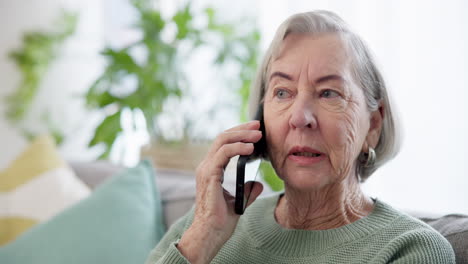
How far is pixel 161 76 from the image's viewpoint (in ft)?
10.1

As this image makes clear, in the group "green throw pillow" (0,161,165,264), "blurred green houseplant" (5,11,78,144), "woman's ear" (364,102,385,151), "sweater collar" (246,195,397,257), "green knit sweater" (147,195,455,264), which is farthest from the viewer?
"blurred green houseplant" (5,11,78,144)

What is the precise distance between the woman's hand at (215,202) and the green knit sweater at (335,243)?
5cm

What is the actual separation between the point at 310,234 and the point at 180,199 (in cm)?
63

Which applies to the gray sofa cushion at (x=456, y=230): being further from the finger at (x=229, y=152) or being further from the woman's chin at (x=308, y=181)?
→ the finger at (x=229, y=152)

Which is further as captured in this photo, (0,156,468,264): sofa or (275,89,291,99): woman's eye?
(0,156,468,264): sofa

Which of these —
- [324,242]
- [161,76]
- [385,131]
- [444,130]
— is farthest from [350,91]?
[161,76]

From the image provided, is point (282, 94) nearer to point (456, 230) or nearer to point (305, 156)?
point (305, 156)

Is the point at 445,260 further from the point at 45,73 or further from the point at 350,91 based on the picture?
the point at 45,73

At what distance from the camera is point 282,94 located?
1306 mm

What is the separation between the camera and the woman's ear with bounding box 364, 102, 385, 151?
135 centimetres

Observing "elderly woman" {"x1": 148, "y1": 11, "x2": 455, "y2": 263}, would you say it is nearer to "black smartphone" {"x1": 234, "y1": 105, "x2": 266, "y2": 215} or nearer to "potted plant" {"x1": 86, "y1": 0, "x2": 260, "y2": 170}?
"black smartphone" {"x1": 234, "y1": 105, "x2": 266, "y2": 215}

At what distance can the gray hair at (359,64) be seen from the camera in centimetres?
127

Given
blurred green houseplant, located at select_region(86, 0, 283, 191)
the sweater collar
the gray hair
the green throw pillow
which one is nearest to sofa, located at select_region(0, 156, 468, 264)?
the green throw pillow

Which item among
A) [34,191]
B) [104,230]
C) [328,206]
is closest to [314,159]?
[328,206]
